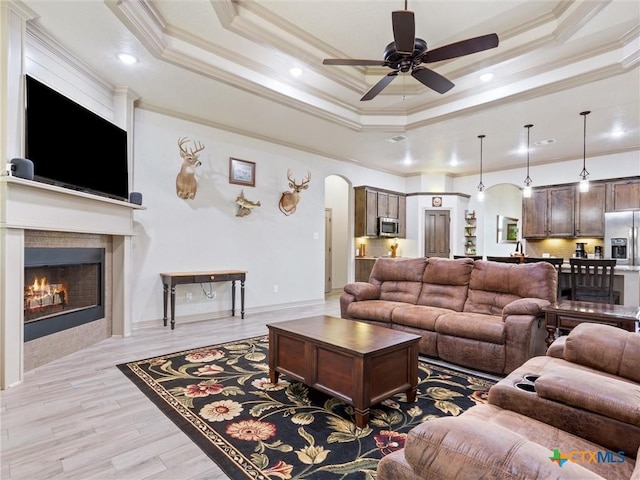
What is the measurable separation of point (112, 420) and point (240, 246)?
12.1 feet

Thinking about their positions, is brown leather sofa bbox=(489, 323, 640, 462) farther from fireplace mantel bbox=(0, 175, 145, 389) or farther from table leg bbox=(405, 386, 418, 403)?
fireplace mantel bbox=(0, 175, 145, 389)

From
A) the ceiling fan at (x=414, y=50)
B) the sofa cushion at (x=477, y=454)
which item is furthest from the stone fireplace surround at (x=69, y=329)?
the sofa cushion at (x=477, y=454)

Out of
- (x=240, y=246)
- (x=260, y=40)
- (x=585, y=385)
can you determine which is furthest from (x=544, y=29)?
(x=240, y=246)

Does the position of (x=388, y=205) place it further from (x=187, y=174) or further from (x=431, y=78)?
(x=431, y=78)

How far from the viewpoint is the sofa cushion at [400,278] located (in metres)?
4.39

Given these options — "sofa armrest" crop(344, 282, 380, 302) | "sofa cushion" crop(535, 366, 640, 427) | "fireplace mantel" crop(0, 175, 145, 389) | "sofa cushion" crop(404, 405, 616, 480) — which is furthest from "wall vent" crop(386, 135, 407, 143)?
"sofa cushion" crop(404, 405, 616, 480)

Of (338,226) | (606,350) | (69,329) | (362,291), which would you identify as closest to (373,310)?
(362,291)

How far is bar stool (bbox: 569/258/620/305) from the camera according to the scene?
4.22 metres

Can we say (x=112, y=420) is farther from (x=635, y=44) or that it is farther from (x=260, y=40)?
(x=635, y=44)

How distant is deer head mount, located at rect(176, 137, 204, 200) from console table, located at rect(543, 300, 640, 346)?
4.63m

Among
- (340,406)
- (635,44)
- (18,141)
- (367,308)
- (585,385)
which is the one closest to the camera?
(585,385)

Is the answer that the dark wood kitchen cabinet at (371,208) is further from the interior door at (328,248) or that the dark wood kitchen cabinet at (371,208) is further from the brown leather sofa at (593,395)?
the brown leather sofa at (593,395)

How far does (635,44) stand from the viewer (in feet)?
11.4

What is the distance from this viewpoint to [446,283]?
417 centimetres
